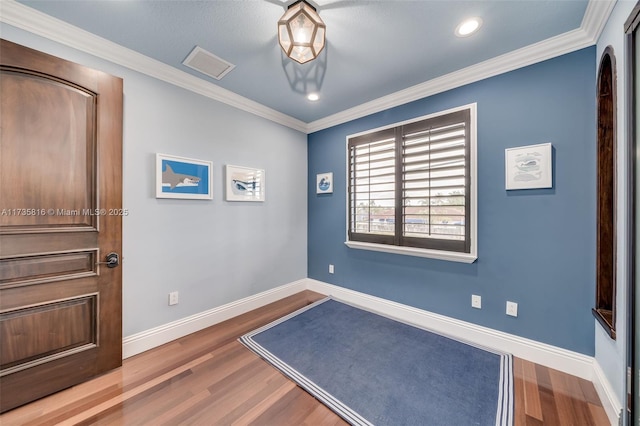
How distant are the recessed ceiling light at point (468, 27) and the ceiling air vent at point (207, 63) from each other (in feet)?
6.26

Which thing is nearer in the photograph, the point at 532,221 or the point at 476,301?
the point at 532,221

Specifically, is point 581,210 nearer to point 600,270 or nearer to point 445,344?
point 600,270

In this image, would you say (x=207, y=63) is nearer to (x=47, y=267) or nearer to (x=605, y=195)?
(x=47, y=267)

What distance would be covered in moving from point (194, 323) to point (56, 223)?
145 cm

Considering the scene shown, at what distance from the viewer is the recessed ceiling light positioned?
173cm

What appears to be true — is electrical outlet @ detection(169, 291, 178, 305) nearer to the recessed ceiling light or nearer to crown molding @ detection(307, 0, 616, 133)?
crown molding @ detection(307, 0, 616, 133)

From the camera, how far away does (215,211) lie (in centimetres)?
270

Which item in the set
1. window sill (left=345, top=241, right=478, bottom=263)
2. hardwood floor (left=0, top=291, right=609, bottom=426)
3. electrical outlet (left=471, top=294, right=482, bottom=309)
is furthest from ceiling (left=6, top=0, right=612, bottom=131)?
hardwood floor (left=0, top=291, right=609, bottom=426)

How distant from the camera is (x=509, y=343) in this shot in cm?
212

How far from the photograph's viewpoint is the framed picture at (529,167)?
195 cm

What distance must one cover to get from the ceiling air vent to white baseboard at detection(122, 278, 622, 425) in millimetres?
2445

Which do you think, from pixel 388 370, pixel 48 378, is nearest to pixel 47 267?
pixel 48 378

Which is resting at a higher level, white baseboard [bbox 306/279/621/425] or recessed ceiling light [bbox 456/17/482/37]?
recessed ceiling light [bbox 456/17/482/37]

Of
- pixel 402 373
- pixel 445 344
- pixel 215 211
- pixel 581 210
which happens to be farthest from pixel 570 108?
pixel 215 211
